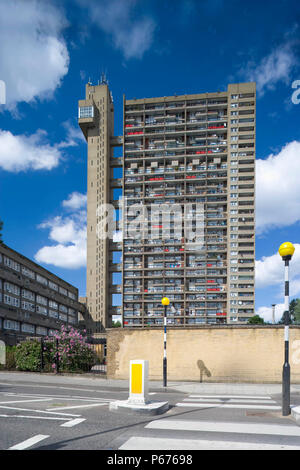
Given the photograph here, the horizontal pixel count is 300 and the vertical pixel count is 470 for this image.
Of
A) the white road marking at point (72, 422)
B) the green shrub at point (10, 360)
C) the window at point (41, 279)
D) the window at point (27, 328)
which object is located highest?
the window at point (41, 279)

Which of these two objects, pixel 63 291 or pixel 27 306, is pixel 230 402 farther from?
pixel 63 291

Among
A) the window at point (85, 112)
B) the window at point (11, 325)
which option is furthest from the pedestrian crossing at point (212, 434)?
the window at point (85, 112)

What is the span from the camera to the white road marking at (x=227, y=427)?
8695 millimetres

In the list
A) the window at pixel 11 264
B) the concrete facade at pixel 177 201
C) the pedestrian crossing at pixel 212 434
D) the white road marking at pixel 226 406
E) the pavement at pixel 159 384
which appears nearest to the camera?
the pedestrian crossing at pixel 212 434

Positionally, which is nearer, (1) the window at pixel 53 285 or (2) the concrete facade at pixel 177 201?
(1) the window at pixel 53 285

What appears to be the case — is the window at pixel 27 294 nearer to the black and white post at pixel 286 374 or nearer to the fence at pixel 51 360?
the fence at pixel 51 360

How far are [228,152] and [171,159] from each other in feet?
44.8

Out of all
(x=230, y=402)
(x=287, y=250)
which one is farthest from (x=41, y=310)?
(x=287, y=250)

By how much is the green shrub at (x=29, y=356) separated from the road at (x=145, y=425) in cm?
928

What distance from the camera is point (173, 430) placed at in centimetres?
877

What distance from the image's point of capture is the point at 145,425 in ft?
30.8

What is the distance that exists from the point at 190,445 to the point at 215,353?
46.7 ft

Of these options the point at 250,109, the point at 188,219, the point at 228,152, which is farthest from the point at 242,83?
the point at 188,219

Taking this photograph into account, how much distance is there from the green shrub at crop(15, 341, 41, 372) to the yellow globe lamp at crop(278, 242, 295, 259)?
17.4 m
